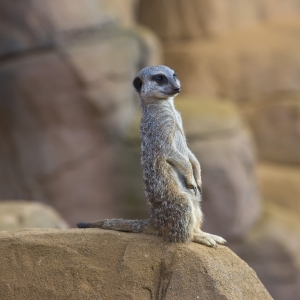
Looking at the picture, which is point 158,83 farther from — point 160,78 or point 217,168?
point 217,168

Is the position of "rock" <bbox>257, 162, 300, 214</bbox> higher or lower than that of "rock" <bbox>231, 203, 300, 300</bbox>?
higher

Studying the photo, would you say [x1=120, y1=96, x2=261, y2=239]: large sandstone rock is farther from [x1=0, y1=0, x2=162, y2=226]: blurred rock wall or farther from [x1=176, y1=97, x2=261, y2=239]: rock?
[x1=0, y1=0, x2=162, y2=226]: blurred rock wall

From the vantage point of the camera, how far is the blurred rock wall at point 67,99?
27.2 ft

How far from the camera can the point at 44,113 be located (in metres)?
8.45

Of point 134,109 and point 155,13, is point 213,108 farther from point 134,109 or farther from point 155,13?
point 155,13

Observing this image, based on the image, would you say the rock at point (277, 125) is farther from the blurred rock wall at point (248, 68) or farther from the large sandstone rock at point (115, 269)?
the large sandstone rock at point (115, 269)

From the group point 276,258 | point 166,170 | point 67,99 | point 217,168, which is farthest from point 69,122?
point 166,170

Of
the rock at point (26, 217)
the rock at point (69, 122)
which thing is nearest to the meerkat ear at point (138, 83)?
the rock at point (26, 217)

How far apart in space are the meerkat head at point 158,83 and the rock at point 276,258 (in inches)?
218

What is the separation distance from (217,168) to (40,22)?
119 inches

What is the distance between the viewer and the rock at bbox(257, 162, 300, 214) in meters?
10.5

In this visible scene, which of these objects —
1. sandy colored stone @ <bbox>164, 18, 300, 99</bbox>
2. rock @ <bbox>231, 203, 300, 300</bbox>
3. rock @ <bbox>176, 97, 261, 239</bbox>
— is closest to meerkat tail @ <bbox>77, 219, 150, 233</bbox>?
rock @ <bbox>176, 97, 261, 239</bbox>

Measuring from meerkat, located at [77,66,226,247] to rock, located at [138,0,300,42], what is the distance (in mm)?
7697

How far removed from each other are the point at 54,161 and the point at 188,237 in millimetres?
5133
